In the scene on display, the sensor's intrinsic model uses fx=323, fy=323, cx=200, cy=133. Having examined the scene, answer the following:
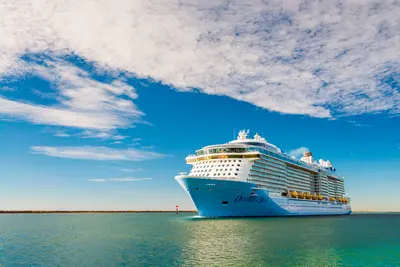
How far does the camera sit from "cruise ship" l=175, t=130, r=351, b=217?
191ft

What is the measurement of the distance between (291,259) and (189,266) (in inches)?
329

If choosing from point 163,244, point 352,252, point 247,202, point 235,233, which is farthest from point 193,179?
point 352,252

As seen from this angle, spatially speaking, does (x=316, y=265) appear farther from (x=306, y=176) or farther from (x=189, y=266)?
(x=306, y=176)

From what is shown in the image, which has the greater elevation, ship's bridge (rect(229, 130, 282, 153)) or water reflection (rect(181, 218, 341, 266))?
ship's bridge (rect(229, 130, 282, 153))

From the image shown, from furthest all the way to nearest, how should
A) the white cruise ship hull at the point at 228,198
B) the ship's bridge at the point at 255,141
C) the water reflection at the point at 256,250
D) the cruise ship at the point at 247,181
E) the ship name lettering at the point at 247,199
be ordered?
the ship's bridge at the point at 255,141, the ship name lettering at the point at 247,199, the cruise ship at the point at 247,181, the white cruise ship hull at the point at 228,198, the water reflection at the point at 256,250

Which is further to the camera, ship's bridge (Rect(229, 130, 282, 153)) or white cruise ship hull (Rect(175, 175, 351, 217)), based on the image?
ship's bridge (Rect(229, 130, 282, 153))

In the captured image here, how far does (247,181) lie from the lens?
204ft

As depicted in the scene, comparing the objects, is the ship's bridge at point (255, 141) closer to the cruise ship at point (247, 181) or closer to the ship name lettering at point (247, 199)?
the cruise ship at point (247, 181)

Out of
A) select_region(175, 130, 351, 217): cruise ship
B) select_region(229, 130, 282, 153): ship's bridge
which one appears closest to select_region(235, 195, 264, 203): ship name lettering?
select_region(175, 130, 351, 217): cruise ship

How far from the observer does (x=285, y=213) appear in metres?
72.0

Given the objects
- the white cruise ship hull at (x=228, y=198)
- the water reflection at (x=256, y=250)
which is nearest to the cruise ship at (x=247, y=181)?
the white cruise ship hull at (x=228, y=198)

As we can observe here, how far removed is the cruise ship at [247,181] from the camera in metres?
58.3

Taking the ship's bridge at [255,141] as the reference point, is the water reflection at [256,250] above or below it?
below

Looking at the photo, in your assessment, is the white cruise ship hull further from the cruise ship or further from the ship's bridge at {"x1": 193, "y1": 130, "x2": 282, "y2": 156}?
the ship's bridge at {"x1": 193, "y1": 130, "x2": 282, "y2": 156}
